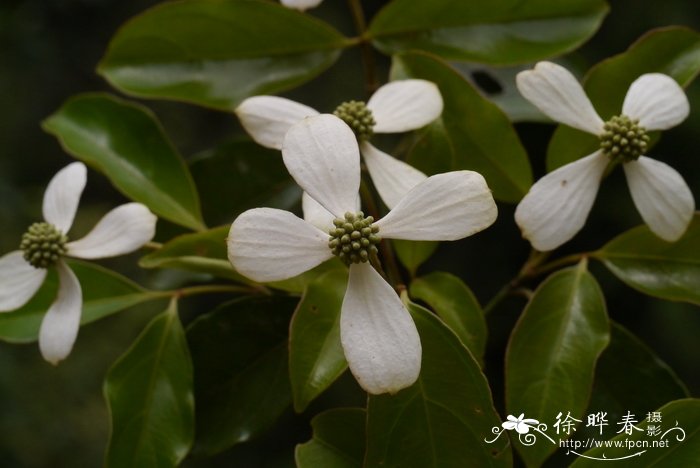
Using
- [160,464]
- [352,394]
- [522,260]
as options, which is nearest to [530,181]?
[160,464]

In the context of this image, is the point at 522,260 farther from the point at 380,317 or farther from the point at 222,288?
the point at 380,317

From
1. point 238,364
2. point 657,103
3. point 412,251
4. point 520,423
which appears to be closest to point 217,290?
point 238,364

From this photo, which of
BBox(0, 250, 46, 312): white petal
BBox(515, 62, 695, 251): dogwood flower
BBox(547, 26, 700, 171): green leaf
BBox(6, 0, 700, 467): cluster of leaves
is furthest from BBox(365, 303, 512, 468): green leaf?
BBox(0, 250, 46, 312): white petal

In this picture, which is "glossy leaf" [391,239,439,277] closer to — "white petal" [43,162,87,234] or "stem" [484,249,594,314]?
"stem" [484,249,594,314]

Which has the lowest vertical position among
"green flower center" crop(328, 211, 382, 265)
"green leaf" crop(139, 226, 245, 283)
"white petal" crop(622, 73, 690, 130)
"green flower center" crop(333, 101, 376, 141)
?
"green leaf" crop(139, 226, 245, 283)

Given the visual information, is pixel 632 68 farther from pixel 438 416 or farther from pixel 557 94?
pixel 438 416
